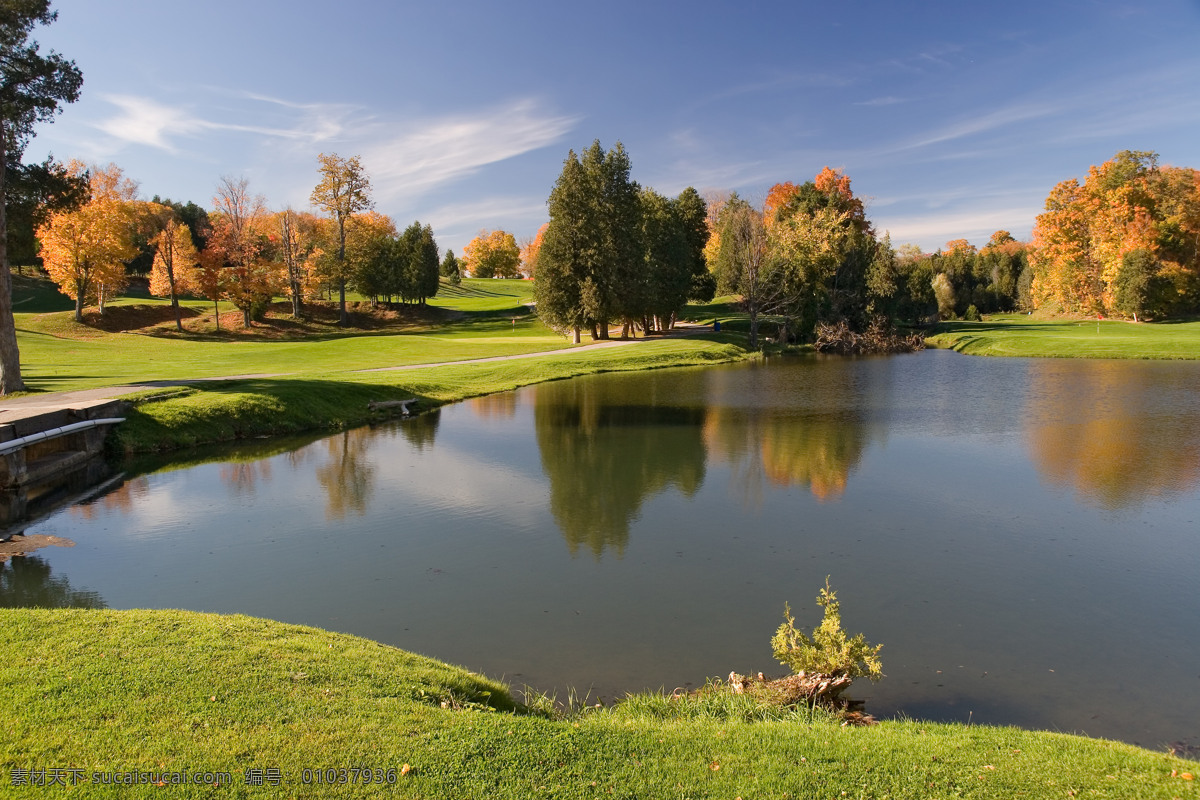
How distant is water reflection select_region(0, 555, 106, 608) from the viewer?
8297 mm

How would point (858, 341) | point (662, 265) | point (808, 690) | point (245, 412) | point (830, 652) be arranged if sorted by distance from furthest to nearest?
point (662, 265)
point (858, 341)
point (245, 412)
point (830, 652)
point (808, 690)

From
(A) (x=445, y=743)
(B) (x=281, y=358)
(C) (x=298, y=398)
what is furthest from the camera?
(B) (x=281, y=358)

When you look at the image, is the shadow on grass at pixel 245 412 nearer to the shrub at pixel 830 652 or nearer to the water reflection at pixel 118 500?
the water reflection at pixel 118 500

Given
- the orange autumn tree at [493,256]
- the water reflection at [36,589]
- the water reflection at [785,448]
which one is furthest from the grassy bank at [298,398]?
the orange autumn tree at [493,256]

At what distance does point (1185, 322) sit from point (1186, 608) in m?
47.2

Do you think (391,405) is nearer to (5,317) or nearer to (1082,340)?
(5,317)

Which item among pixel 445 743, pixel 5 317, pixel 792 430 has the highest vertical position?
pixel 5 317

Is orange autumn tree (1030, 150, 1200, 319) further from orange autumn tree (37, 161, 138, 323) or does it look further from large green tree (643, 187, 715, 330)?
orange autumn tree (37, 161, 138, 323)

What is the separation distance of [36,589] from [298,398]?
12794 millimetres

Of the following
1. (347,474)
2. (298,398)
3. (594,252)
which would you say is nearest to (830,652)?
(347,474)

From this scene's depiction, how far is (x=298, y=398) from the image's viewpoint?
69.7 feet

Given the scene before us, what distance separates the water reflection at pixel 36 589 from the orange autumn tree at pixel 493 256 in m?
92.4

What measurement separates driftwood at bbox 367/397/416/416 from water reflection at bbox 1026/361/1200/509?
17.2 meters

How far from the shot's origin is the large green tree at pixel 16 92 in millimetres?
17984
